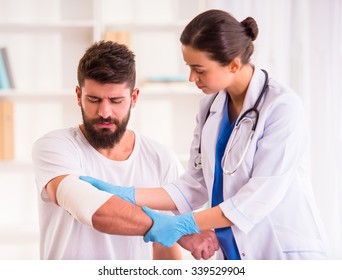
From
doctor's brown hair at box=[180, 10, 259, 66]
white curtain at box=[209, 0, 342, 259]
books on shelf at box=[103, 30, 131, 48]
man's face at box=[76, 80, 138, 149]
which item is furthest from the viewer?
books on shelf at box=[103, 30, 131, 48]

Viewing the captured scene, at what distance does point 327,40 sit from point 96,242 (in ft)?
4.56

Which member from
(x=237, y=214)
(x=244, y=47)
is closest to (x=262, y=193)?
(x=237, y=214)

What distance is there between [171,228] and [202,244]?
105 millimetres

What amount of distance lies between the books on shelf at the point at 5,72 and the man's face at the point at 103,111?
3.93 feet

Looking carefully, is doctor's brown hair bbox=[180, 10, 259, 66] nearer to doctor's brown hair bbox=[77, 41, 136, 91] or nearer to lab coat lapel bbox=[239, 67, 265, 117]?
lab coat lapel bbox=[239, 67, 265, 117]

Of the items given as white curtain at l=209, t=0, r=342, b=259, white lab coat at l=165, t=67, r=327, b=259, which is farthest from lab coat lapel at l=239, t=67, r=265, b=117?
white curtain at l=209, t=0, r=342, b=259

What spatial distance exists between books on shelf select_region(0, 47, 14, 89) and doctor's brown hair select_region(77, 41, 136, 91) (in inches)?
47.7

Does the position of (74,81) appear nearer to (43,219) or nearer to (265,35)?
(265,35)

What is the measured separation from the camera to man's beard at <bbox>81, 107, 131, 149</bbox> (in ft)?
5.11

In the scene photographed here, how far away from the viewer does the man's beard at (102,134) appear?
1559 mm

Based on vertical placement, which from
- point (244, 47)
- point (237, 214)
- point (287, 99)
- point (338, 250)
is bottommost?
point (338, 250)

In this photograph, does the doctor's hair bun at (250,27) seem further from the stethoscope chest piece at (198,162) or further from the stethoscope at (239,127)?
the stethoscope chest piece at (198,162)

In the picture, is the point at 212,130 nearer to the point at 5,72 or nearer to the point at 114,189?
the point at 114,189

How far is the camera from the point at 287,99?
1.31 metres
